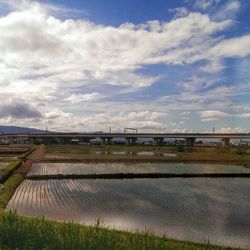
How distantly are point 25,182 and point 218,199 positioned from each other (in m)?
15.5

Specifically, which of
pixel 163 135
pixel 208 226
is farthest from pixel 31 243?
pixel 163 135

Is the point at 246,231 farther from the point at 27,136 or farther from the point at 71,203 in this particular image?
the point at 27,136

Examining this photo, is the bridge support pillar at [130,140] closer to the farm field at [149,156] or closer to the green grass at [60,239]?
the farm field at [149,156]

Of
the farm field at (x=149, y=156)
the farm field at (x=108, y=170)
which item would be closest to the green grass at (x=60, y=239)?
the farm field at (x=108, y=170)

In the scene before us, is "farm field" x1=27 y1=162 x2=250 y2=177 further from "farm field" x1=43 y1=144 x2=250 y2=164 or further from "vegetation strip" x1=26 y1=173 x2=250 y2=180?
"farm field" x1=43 y1=144 x2=250 y2=164

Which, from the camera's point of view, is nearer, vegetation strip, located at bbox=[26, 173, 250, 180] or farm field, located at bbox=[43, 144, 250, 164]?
vegetation strip, located at bbox=[26, 173, 250, 180]

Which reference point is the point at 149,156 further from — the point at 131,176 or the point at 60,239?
the point at 60,239

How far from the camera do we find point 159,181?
31406 mm

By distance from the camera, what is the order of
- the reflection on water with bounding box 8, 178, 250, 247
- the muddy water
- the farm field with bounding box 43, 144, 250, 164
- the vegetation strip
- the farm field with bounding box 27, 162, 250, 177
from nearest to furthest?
the reflection on water with bounding box 8, 178, 250, 247 → the vegetation strip → the farm field with bounding box 27, 162, 250, 177 → the muddy water → the farm field with bounding box 43, 144, 250, 164

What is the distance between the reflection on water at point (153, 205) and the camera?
51.0 feet

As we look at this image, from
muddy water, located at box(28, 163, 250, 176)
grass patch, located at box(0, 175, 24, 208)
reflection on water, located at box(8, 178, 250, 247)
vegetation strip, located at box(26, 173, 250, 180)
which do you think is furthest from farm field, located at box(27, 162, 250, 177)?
reflection on water, located at box(8, 178, 250, 247)

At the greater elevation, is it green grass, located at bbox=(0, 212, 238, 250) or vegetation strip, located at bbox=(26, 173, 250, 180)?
green grass, located at bbox=(0, 212, 238, 250)

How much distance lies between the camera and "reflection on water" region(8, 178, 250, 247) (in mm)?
15539

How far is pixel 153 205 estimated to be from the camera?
2047 centimetres
